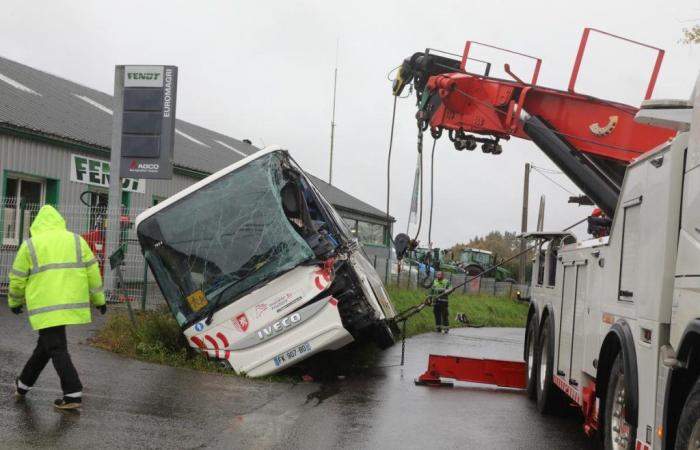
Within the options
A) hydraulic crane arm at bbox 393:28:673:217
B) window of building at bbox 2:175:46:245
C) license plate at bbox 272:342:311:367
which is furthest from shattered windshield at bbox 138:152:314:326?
window of building at bbox 2:175:46:245

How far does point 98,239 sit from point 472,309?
62.1 ft

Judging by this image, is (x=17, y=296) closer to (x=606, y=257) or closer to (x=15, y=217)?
(x=606, y=257)

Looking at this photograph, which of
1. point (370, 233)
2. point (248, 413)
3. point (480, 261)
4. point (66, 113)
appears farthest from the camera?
point (480, 261)

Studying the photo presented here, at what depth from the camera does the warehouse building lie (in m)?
17.0

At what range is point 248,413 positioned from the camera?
26.3ft

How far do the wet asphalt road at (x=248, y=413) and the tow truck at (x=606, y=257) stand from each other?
2.04ft

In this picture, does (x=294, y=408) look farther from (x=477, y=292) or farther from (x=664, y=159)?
(x=477, y=292)

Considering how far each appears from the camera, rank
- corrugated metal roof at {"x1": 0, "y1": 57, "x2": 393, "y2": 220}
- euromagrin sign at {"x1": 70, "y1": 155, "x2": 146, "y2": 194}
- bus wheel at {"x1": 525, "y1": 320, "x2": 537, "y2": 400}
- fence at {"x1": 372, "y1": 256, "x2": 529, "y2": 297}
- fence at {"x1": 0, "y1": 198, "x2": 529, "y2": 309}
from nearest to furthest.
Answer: bus wheel at {"x1": 525, "y1": 320, "x2": 537, "y2": 400} < fence at {"x1": 0, "y1": 198, "x2": 529, "y2": 309} < corrugated metal roof at {"x1": 0, "y1": 57, "x2": 393, "y2": 220} < euromagrin sign at {"x1": 70, "y1": 155, "x2": 146, "y2": 194} < fence at {"x1": 372, "y1": 256, "x2": 529, "y2": 297}

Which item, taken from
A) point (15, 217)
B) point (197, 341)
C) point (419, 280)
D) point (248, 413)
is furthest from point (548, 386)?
point (419, 280)

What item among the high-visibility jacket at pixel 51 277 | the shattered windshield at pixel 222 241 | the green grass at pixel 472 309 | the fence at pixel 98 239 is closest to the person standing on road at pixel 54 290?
the high-visibility jacket at pixel 51 277

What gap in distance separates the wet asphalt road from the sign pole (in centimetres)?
322

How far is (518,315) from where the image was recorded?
33.7 meters

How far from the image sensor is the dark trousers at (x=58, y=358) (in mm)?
7430

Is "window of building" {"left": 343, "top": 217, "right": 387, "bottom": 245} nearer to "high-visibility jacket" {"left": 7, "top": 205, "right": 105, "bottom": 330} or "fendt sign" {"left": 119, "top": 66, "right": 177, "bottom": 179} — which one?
"fendt sign" {"left": 119, "top": 66, "right": 177, "bottom": 179}
